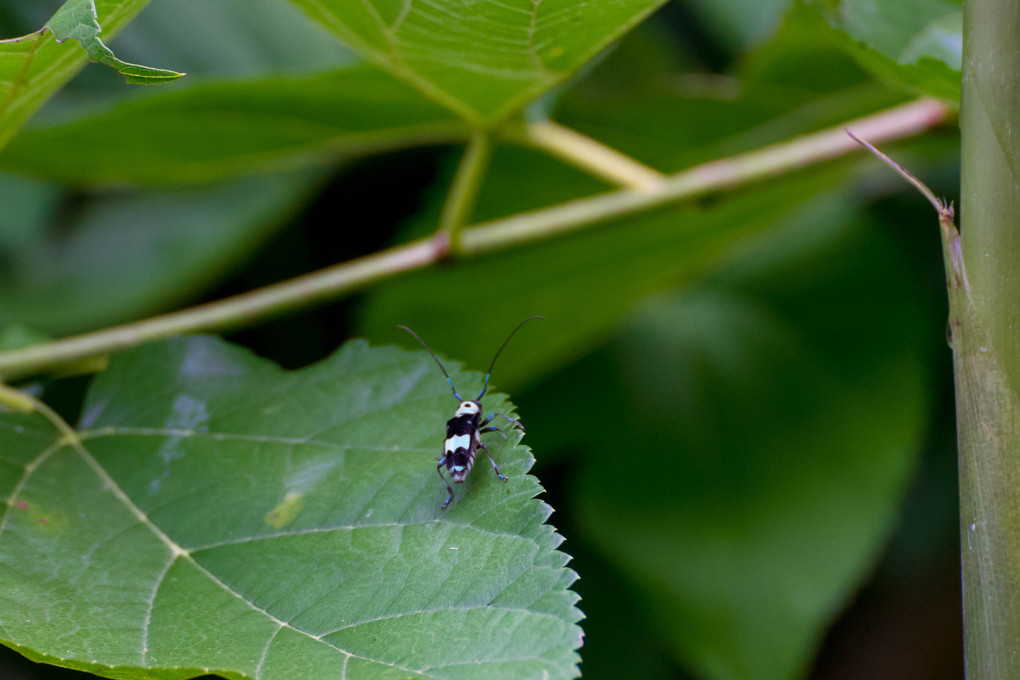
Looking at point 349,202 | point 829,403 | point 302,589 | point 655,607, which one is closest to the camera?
point 302,589

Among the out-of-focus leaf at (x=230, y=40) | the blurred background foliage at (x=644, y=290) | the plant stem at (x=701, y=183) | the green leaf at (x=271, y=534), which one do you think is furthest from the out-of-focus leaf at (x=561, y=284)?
the out-of-focus leaf at (x=230, y=40)

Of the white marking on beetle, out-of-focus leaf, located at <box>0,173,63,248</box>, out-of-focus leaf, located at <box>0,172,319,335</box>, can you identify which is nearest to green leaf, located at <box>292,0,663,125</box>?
the white marking on beetle

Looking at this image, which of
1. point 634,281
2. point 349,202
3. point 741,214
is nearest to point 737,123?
point 741,214

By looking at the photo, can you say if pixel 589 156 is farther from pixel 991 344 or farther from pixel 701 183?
pixel 991 344

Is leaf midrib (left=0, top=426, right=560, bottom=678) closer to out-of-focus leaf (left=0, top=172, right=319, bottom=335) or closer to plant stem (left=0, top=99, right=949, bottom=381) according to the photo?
plant stem (left=0, top=99, right=949, bottom=381)

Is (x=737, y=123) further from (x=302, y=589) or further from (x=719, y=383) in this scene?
(x=302, y=589)

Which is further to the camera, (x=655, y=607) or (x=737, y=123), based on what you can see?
(x=737, y=123)

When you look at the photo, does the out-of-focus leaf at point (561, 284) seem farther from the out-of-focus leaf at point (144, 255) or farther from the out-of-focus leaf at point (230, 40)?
the out-of-focus leaf at point (230, 40)
